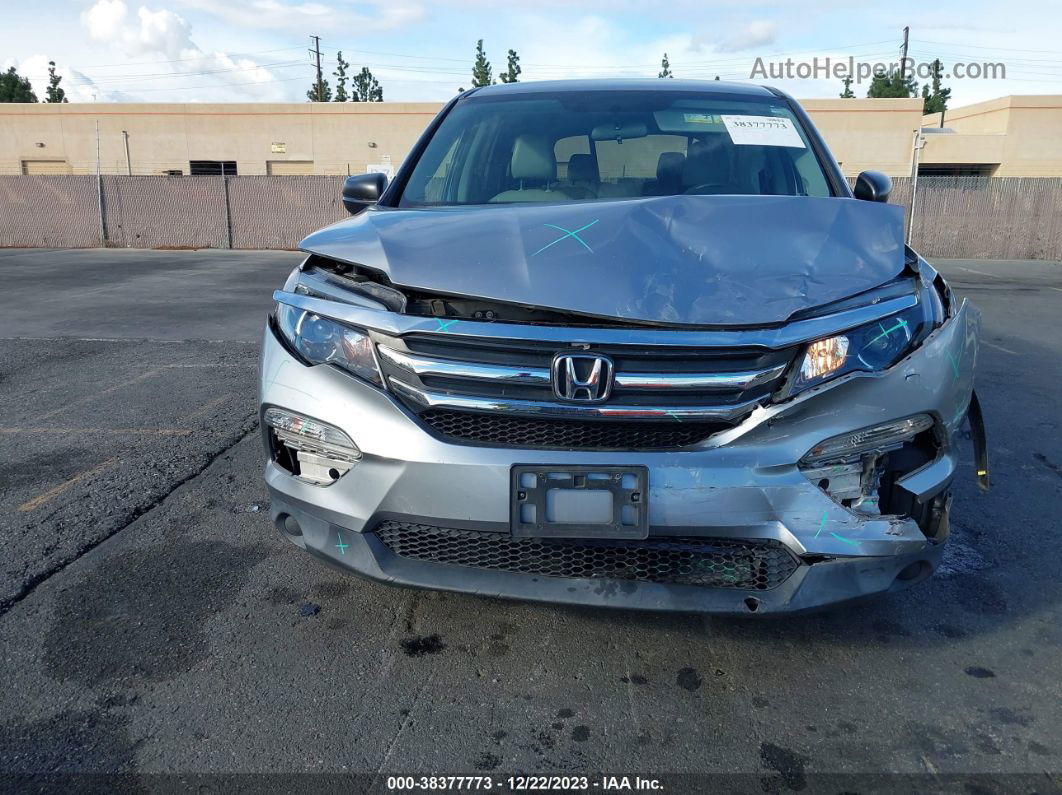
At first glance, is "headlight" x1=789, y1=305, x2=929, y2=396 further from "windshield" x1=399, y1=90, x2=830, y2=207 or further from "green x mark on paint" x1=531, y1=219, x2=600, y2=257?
"windshield" x1=399, y1=90, x2=830, y2=207

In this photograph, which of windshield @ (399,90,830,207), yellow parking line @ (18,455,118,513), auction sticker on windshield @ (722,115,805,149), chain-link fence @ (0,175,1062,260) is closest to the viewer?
windshield @ (399,90,830,207)

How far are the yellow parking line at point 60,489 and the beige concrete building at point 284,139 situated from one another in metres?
33.2

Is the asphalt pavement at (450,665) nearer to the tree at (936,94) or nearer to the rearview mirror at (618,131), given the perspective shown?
the rearview mirror at (618,131)

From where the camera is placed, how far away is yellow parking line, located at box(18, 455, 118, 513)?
3.74 m

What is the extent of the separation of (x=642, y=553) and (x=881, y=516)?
0.66 m

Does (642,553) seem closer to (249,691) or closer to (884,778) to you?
(884,778)

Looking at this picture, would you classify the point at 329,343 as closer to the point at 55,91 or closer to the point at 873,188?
the point at 873,188

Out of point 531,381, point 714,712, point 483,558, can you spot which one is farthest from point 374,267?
point 714,712

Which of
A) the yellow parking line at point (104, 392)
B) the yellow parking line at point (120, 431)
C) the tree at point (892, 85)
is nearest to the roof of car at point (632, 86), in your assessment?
the yellow parking line at point (120, 431)

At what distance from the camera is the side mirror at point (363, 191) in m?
3.56

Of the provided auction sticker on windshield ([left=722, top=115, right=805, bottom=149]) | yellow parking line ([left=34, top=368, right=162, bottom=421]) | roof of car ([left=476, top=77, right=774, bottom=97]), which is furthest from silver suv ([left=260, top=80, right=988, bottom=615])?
yellow parking line ([left=34, top=368, right=162, bottom=421])

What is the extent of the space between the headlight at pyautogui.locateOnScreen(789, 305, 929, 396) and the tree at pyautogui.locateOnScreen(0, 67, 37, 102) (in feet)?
257

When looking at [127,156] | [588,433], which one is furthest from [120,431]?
[127,156]

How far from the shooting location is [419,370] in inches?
87.8
